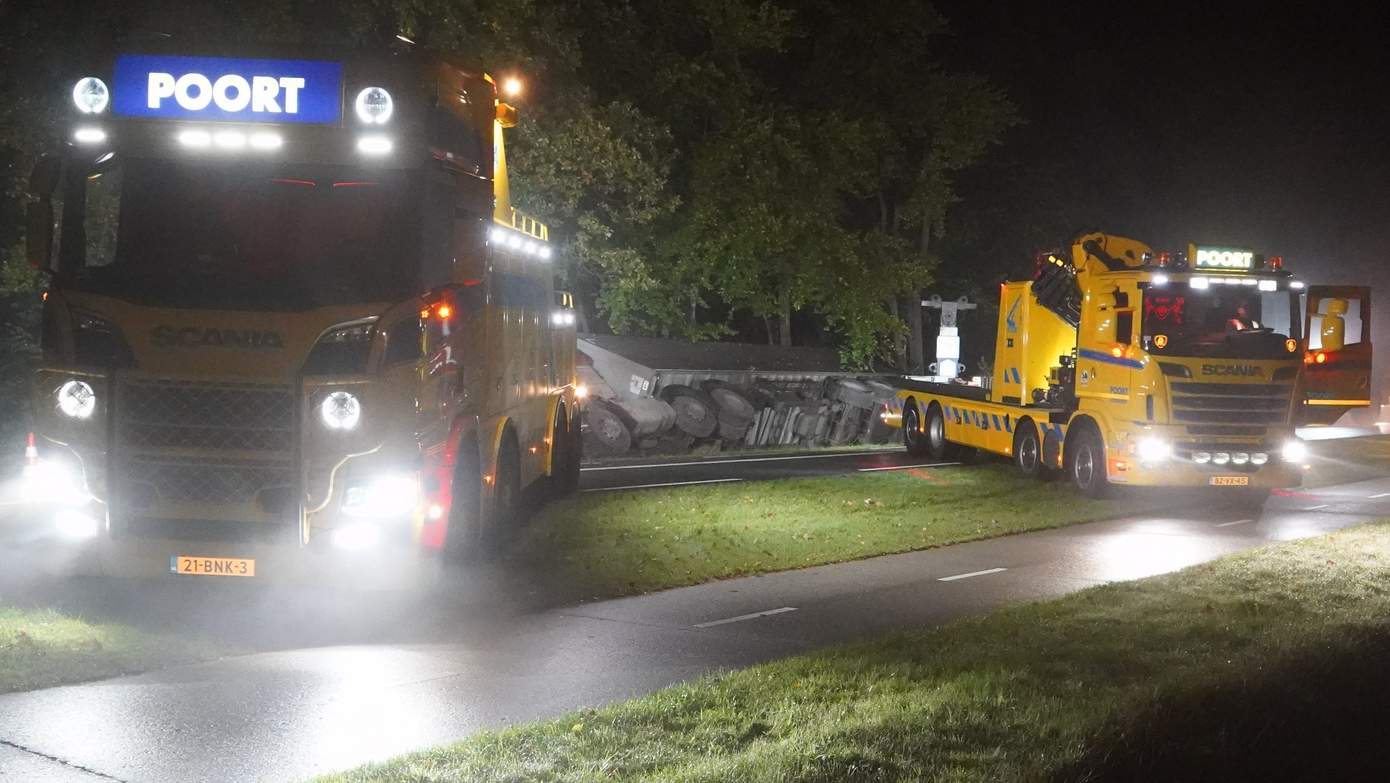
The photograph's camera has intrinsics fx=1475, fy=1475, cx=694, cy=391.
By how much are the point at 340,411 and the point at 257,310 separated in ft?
2.82

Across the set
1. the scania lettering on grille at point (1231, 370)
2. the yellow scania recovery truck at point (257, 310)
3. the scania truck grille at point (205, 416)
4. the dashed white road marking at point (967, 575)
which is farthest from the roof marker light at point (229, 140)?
the scania lettering on grille at point (1231, 370)

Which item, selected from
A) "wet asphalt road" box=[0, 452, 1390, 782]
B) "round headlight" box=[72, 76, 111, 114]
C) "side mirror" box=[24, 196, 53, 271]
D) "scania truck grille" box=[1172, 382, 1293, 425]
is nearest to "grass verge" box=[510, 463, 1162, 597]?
"wet asphalt road" box=[0, 452, 1390, 782]

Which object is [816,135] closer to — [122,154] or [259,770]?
[122,154]

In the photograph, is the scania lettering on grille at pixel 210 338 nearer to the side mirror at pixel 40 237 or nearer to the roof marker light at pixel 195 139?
the side mirror at pixel 40 237

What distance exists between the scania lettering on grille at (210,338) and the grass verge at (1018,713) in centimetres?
366

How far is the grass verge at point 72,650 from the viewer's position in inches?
331

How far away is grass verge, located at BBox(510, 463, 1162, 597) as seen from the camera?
44.2 ft

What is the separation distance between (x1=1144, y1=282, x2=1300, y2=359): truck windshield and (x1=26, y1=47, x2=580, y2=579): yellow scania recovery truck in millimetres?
11358

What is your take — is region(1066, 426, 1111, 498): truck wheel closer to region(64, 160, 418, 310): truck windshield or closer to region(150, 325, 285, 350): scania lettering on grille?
region(64, 160, 418, 310): truck windshield

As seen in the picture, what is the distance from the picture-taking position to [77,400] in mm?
9828

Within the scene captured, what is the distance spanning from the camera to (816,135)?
132 feet

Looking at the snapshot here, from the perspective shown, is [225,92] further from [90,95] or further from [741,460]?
[741,460]

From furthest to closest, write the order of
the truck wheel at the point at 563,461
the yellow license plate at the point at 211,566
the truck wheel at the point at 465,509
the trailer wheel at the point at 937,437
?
the trailer wheel at the point at 937,437 → the truck wheel at the point at 563,461 → the truck wheel at the point at 465,509 → the yellow license plate at the point at 211,566

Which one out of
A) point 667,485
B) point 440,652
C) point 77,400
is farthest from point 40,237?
point 667,485
